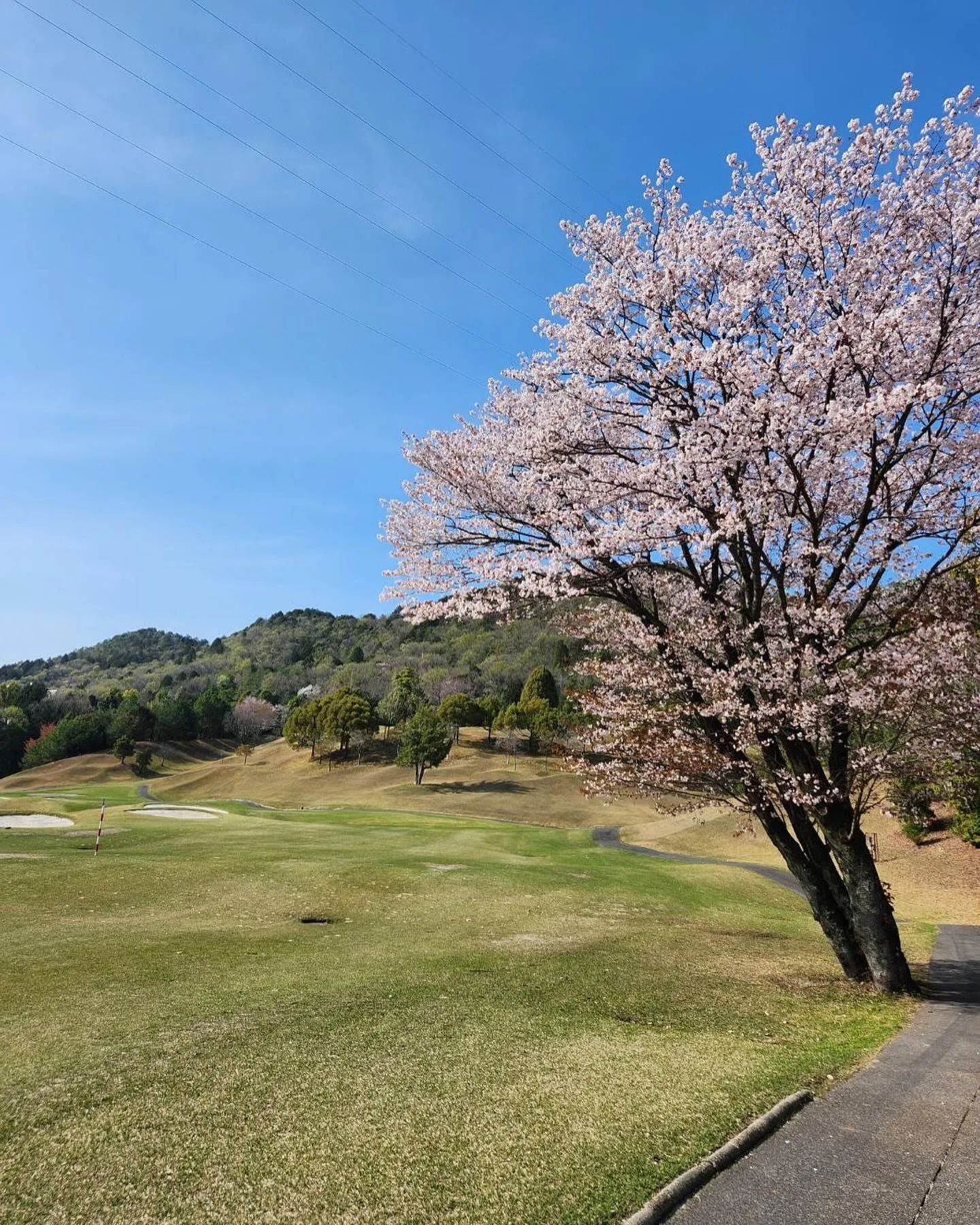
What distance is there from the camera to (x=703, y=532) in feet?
35.9

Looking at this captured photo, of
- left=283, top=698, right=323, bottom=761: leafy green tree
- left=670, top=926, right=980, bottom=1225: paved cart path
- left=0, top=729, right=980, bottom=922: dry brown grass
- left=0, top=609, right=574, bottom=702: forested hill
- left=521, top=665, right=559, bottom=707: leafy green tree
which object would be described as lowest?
left=0, top=729, right=980, bottom=922: dry brown grass

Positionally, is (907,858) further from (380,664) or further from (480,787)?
(380,664)

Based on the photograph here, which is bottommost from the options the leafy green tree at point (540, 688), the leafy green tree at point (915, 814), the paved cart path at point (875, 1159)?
the leafy green tree at point (915, 814)

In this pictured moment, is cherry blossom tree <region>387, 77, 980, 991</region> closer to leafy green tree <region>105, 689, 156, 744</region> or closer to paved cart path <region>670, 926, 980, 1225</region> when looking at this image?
paved cart path <region>670, 926, 980, 1225</region>

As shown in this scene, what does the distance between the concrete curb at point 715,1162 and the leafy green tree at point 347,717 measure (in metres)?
79.4

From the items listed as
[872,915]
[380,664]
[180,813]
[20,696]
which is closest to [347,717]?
[180,813]

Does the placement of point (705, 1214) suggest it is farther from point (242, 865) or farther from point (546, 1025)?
point (242, 865)

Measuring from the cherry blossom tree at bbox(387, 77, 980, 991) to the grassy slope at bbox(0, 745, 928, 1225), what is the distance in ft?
11.6

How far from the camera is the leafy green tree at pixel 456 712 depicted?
89.6 metres

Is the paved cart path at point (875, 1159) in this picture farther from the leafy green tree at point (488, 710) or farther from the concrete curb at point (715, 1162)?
the leafy green tree at point (488, 710)

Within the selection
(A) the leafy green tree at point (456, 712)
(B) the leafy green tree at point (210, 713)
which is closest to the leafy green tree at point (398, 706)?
(A) the leafy green tree at point (456, 712)

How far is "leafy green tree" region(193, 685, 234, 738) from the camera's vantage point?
116438 millimetres

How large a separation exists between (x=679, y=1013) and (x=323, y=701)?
81566 millimetres

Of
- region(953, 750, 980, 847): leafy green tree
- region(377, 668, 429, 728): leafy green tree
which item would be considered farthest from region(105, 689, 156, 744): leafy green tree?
region(953, 750, 980, 847): leafy green tree
